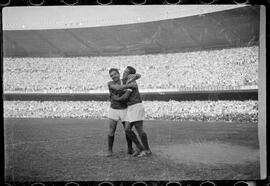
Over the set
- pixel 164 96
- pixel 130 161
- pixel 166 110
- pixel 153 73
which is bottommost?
pixel 130 161

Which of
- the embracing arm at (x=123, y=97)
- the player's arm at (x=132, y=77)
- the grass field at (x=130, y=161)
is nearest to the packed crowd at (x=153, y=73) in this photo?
the grass field at (x=130, y=161)

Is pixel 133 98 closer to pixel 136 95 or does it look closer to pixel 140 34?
pixel 136 95

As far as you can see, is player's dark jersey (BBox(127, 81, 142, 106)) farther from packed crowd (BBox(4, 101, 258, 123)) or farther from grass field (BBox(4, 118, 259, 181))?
packed crowd (BBox(4, 101, 258, 123))

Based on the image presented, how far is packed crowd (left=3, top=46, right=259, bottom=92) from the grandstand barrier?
23cm

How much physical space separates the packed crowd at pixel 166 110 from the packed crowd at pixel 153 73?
2.14 ft

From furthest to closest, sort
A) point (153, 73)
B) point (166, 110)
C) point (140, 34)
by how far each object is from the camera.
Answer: point (153, 73), point (166, 110), point (140, 34)

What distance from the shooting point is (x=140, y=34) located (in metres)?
9.45

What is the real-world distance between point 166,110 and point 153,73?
1679mm

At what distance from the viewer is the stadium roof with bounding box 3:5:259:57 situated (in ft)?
28.9

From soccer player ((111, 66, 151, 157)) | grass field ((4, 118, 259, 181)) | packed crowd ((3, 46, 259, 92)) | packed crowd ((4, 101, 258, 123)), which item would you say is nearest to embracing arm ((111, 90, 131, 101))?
soccer player ((111, 66, 151, 157))

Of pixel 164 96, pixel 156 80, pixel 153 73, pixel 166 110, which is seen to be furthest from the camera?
pixel 164 96

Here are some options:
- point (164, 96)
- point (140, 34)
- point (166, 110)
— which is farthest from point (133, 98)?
point (164, 96)

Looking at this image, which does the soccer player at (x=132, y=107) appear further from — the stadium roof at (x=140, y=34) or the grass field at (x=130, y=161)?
the stadium roof at (x=140, y=34)

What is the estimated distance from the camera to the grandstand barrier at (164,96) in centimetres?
1088
